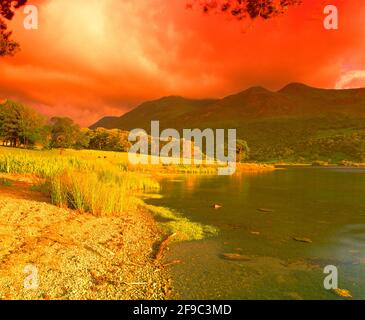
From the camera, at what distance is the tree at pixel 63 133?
79.6 metres

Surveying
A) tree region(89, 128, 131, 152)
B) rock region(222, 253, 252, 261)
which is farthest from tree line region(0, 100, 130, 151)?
rock region(222, 253, 252, 261)

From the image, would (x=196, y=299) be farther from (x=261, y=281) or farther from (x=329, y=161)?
(x=329, y=161)

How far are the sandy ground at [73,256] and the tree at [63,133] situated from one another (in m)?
71.0

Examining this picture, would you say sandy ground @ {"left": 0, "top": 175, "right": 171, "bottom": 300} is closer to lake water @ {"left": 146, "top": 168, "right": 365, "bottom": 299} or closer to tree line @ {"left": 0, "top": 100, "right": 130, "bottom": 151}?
lake water @ {"left": 146, "top": 168, "right": 365, "bottom": 299}

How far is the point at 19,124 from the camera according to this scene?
67.2 meters

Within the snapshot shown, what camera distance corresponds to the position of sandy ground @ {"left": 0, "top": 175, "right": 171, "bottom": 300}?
6719 mm

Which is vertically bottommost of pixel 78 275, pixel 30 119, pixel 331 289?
pixel 331 289

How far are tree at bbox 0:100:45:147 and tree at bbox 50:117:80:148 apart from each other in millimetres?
8200

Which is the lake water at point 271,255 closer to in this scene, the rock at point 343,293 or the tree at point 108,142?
the rock at point 343,293

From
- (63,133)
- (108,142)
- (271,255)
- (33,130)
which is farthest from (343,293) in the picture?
(108,142)

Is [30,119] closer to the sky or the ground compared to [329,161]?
closer to the sky
